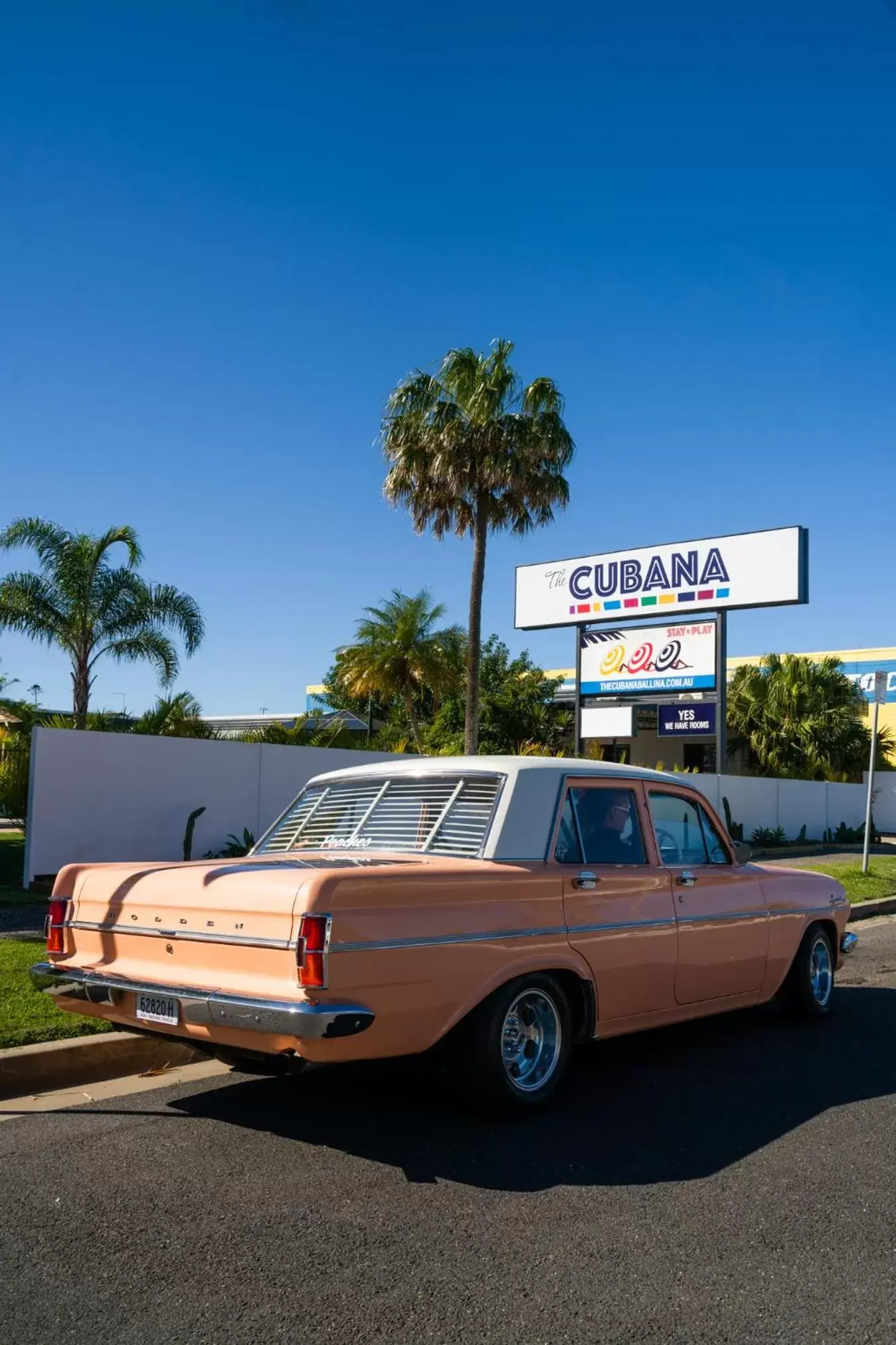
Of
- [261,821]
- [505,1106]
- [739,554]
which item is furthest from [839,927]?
[739,554]

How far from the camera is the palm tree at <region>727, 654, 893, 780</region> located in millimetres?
37375

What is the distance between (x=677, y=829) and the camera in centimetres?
698

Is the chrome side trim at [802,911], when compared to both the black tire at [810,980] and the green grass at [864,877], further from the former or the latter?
the green grass at [864,877]

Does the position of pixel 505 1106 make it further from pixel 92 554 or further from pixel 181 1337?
pixel 92 554

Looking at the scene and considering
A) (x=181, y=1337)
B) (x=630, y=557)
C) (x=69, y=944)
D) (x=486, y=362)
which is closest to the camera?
(x=181, y=1337)

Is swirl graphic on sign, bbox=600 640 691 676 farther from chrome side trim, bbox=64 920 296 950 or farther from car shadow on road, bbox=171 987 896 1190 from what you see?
chrome side trim, bbox=64 920 296 950

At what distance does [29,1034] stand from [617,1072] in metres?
3.28

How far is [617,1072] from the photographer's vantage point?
6.56m

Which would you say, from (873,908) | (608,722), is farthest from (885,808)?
(873,908)

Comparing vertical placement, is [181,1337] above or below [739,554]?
below

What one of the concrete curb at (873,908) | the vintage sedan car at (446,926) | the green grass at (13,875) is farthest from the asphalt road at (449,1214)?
the concrete curb at (873,908)

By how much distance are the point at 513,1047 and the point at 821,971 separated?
3500 millimetres

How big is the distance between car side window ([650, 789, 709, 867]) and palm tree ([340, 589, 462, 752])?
29.3 meters

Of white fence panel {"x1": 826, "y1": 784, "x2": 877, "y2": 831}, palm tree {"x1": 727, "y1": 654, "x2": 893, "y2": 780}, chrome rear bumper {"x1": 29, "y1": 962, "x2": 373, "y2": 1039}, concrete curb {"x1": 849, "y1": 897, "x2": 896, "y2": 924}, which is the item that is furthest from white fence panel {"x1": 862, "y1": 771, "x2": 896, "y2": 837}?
chrome rear bumper {"x1": 29, "y1": 962, "x2": 373, "y2": 1039}
